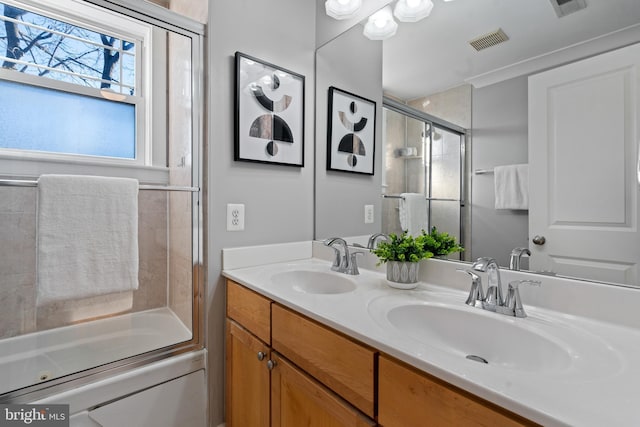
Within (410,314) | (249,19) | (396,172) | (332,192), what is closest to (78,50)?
(249,19)

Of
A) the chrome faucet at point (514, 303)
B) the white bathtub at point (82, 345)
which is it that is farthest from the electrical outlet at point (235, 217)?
the chrome faucet at point (514, 303)

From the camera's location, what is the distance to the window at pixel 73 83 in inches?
55.2

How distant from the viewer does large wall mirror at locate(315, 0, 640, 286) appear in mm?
835

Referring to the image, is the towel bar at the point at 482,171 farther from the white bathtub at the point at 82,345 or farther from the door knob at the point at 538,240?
the white bathtub at the point at 82,345

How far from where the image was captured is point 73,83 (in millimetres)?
1594

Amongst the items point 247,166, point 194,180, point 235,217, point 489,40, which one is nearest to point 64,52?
point 194,180

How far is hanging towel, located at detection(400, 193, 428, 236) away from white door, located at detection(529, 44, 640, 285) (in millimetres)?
383

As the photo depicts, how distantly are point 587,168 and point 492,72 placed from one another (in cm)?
44

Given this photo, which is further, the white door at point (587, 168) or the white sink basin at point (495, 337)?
the white door at point (587, 168)

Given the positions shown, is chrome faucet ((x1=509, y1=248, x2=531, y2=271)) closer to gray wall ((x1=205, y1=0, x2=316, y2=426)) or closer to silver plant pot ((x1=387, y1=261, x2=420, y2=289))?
silver plant pot ((x1=387, y1=261, x2=420, y2=289))

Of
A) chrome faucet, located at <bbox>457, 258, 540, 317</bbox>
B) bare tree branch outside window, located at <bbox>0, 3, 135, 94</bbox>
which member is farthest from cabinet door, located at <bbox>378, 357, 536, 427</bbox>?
bare tree branch outside window, located at <bbox>0, 3, 135, 94</bbox>

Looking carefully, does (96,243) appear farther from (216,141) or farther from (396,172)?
(396,172)

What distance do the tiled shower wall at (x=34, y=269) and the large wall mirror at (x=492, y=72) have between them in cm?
121

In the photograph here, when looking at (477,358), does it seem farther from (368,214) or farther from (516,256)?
(368,214)
